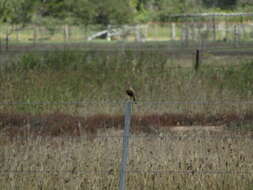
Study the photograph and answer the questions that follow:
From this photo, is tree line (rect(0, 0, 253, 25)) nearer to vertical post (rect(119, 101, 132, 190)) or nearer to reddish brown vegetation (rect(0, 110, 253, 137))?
reddish brown vegetation (rect(0, 110, 253, 137))

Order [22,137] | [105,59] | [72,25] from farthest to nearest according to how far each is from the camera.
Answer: [72,25]
[105,59]
[22,137]

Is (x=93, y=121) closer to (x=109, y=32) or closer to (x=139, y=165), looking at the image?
(x=139, y=165)

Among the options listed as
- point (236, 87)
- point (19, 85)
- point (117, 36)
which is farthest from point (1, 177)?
point (117, 36)

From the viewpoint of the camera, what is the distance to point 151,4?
87.6 m

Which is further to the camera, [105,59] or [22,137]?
[105,59]

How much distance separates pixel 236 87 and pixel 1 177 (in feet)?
29.4

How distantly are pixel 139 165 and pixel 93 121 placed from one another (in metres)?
4.26

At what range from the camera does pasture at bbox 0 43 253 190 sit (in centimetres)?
850

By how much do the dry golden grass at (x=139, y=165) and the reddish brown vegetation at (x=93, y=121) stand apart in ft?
8.72

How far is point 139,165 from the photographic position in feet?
28.6

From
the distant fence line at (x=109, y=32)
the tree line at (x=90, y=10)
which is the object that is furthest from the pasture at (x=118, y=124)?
the tree line at (x=90, y=10)

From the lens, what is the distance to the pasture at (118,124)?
850 centimetres

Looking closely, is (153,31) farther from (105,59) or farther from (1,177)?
(1,177)

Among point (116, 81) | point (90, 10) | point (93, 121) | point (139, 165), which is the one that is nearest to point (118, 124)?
point (93, 121)
